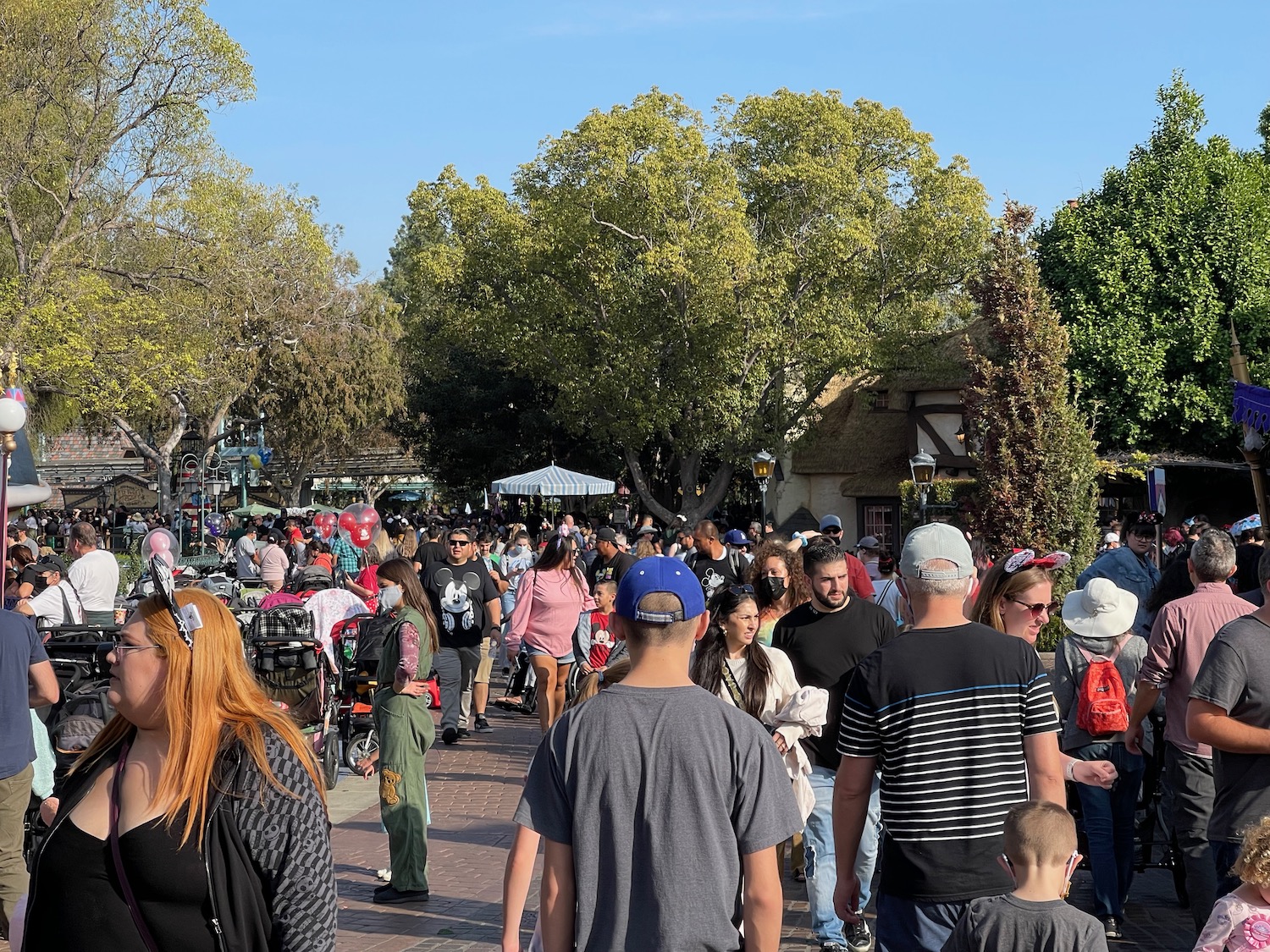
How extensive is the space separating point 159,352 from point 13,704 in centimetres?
2613

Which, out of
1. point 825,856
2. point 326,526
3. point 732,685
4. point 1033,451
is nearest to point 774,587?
point 732,685

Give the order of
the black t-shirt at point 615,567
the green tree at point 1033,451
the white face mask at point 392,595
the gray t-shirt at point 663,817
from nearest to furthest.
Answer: the gray t-shirt at point 663,817, the white face mask at point 392,595, the black t-shirt at point 615,567, the green tree at point 1033,451

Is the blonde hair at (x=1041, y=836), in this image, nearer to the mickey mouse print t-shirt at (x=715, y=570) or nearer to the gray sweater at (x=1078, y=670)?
the gray sweater at (x=1078, y=670)

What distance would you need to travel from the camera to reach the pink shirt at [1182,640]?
5969 millimetres

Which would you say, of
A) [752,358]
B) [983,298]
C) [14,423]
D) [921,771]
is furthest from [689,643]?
[752,358]

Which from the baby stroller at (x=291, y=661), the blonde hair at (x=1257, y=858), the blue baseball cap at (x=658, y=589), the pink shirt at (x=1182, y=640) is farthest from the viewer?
the baby stroller at (x=291, y=661)

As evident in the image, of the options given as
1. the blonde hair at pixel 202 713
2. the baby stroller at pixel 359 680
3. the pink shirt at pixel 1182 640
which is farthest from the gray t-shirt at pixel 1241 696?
the baby stroller at pixel 359 680

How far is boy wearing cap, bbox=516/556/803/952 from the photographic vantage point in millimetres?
3160

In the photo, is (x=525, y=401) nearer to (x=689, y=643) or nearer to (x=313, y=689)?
(x=313, y=689)

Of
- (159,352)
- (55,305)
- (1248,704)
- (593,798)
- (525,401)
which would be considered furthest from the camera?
(525,401)

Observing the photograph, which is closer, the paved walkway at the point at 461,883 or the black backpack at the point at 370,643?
the paved walkway at the point at 461,883

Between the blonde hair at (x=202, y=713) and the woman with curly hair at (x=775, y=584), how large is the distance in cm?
492

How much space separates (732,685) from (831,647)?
745 millimetres

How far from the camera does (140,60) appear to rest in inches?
1213
